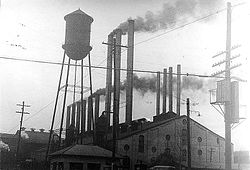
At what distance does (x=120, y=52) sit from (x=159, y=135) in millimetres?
11692

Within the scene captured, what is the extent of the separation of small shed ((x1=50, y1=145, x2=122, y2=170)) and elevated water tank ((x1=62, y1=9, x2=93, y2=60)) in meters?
7.35

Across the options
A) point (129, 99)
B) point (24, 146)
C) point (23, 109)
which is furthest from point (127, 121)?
point (24, 146)

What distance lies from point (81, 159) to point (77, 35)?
9.61 metres

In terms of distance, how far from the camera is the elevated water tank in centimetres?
2805

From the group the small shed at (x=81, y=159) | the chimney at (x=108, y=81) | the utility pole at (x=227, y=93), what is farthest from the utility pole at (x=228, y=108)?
the chimney at (x=108, y=81)

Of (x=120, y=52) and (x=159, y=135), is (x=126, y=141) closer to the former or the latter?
(x=159, y=135)

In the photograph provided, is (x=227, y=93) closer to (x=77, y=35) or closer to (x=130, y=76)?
(x=77, y=35)

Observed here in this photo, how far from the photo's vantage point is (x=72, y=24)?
28266mm

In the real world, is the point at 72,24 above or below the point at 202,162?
above

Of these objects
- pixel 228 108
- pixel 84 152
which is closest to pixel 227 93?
pixel 228 108

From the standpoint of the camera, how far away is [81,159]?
92.9 ft

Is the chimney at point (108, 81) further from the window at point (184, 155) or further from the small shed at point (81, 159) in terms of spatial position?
the small shed at point (81, 159)

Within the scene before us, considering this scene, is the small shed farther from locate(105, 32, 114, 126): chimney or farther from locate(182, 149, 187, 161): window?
locate(105, 32, 114, 126): chimney

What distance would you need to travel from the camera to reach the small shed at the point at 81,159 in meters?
27.9
